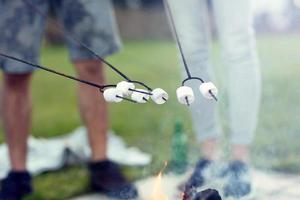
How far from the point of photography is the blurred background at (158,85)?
10.5 ft

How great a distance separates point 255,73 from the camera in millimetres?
2697

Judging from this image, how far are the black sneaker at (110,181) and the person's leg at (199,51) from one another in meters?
0.30

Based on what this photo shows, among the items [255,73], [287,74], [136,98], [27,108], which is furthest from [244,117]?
[287,74]

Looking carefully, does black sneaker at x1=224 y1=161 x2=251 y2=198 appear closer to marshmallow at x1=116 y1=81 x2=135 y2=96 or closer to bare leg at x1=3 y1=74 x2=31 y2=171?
bare leg at x1=3 y1=74 x2=31 y2=171

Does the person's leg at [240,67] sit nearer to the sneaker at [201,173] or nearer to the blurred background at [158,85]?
the sneaker at [201,173]

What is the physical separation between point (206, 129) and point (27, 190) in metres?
0.68

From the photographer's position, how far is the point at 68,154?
3395 mm

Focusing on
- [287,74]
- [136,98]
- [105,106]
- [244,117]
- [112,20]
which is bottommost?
[136,98]

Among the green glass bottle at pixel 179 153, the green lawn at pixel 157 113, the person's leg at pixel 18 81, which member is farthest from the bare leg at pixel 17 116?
the green glass bottle at pixel 179 153

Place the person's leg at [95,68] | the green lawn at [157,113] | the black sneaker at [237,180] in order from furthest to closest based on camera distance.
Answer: the green lawn at [157,113]
the person's leg at [95,68]
the black sneaker at [237,180]

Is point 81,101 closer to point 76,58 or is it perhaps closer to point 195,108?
point 76,58

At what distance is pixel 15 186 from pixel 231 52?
0.90 meters

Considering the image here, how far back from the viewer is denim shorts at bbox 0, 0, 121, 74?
279cm

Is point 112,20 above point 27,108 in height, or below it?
above
